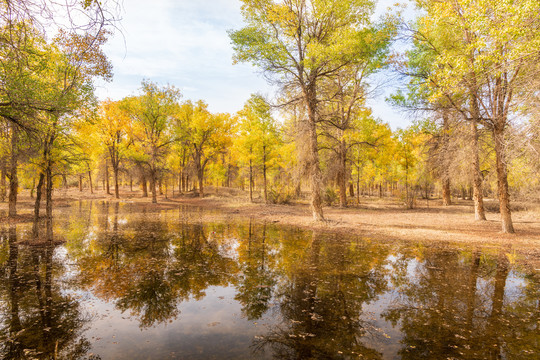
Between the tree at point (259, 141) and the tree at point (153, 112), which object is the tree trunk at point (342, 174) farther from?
the tree at point (153, 112)

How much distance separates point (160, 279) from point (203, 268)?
1.34 m

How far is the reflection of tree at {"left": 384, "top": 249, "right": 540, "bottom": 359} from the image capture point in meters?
4.00

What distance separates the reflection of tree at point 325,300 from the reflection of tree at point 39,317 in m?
3.13

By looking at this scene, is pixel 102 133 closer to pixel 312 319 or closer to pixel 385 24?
pixel 385 24

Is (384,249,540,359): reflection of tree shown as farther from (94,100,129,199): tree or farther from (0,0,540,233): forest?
(94,100,129,199): tree

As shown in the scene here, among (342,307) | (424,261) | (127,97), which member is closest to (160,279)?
(342,307)

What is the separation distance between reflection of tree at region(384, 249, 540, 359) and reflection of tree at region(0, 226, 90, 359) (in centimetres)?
524

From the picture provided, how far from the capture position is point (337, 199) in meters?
27.0

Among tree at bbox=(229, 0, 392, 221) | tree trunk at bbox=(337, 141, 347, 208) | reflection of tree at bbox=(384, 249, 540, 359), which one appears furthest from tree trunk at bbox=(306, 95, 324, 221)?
tree trunk at bbox=(337, 141, 347, 208)

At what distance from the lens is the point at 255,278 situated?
23.1 ft

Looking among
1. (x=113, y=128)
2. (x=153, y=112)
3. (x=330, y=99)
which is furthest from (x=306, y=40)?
(x=113, y=128)

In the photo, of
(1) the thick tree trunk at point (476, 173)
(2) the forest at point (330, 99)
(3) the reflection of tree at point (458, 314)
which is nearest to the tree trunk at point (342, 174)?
(2) the forest at point (330, 99)

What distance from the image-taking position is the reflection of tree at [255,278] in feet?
17.9

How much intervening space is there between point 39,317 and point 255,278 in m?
4.48
